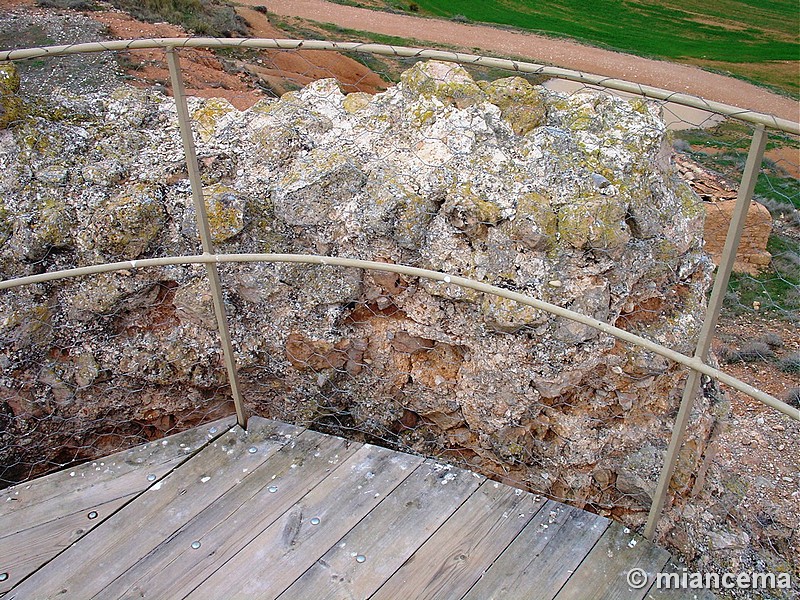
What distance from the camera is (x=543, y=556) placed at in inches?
94.2

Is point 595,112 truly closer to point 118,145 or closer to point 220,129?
point 220,129

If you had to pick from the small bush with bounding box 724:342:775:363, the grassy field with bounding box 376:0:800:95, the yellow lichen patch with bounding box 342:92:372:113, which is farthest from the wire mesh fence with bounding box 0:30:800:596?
the grassy field with bounding box 376:0:800:95

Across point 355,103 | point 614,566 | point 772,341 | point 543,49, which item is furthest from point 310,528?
point 543,49

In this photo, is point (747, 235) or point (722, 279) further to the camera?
point (747, 235)

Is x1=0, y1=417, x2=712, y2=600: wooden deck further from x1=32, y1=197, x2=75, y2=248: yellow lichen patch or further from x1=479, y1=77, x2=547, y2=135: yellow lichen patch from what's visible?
x1=479, y1=77, x2=547, y2=135: yellow lichen patch

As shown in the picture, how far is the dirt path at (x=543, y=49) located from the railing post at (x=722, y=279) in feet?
59.1

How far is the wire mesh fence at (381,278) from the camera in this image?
2811 mm

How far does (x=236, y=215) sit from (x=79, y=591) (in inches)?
59.3

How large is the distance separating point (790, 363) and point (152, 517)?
6836mm

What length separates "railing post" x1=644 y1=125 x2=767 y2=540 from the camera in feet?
5.88

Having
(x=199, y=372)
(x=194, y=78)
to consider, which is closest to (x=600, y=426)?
(x=199, y=372)

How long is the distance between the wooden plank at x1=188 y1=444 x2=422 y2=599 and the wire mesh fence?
484 millimetres

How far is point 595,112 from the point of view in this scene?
118 inches

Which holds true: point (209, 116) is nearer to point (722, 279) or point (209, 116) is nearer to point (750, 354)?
point (722, 279)
